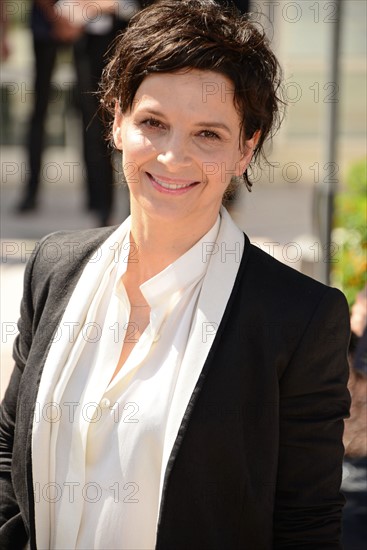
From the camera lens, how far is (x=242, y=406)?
1964 mm

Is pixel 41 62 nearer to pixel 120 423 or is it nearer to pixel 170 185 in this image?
pixel 170 185

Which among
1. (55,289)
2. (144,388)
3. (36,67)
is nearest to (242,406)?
(144,388)

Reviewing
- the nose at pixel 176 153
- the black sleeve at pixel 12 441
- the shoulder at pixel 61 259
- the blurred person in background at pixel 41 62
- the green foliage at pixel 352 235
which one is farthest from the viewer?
the blurred person in background at pixel 41 62

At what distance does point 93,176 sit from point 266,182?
8.45 feet

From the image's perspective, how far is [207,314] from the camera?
6.72ft

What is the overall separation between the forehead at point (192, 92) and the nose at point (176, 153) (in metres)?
0.07

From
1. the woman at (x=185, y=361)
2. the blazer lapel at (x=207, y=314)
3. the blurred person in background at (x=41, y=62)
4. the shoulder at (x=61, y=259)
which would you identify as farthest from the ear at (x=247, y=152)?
the blurred person in background at (x=41, y=62)

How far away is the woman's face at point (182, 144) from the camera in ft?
6.64

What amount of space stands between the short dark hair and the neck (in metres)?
0.23

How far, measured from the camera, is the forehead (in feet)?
6.61

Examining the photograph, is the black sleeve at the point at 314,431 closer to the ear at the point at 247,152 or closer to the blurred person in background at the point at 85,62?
the ear at the point at 247,152

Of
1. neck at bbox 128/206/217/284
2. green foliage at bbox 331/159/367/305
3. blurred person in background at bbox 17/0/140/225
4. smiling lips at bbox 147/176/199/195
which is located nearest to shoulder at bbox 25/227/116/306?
neck at bbox 128/206/217/284

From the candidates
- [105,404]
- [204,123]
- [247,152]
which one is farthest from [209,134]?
[105,404]

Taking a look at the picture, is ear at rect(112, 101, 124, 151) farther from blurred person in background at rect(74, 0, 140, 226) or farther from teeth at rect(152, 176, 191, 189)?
blurred person in background at rect(74, 0, 140, 226)
